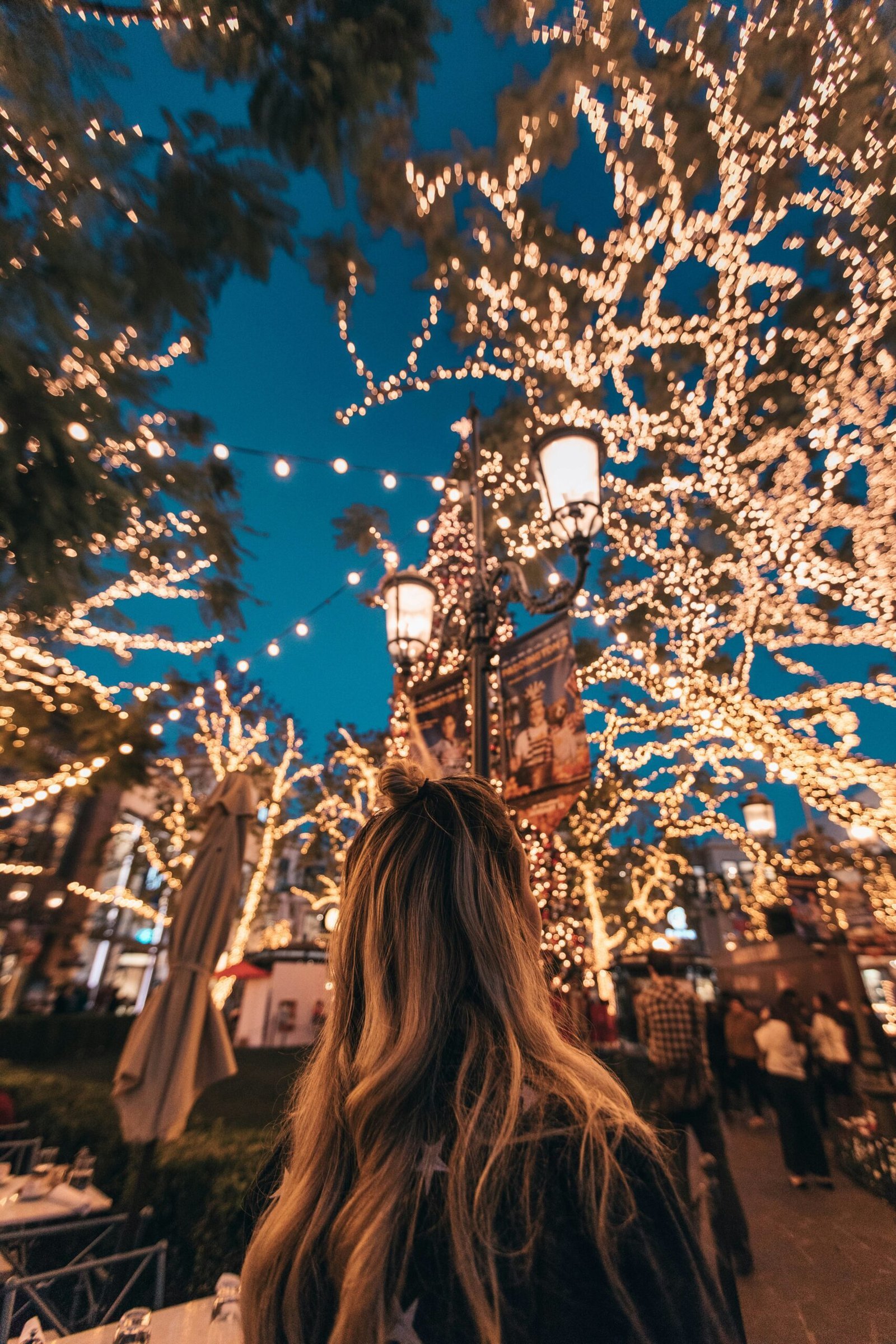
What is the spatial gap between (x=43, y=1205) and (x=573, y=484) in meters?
6.20

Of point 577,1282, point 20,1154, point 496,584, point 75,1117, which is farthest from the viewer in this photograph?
point 75,1117

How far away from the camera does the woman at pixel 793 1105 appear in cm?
652

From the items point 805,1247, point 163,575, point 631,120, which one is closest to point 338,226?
point 631,120

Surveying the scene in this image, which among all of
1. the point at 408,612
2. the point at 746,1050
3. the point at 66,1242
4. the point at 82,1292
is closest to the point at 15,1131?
the point at 66,1242

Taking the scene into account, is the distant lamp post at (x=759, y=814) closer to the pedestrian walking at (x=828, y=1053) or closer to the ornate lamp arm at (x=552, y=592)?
the pedestrian walking at (x=828, y=1053)

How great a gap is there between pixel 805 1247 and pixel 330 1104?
250 inches

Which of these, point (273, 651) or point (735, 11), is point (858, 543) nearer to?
point (735, 11)

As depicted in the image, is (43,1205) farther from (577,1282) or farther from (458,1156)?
(577,1282)

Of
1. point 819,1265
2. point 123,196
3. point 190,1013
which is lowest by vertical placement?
point 819,1265

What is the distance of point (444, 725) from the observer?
4.79 meters

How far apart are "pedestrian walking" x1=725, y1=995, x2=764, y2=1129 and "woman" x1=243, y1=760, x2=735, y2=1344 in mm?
10509

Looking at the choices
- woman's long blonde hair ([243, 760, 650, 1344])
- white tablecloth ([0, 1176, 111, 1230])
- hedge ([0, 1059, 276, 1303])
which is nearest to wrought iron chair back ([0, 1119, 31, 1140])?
hedge ([0, 1059, 276, 1303])

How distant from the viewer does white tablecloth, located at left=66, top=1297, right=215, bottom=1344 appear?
2.31m

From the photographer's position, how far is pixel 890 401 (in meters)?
6.00
